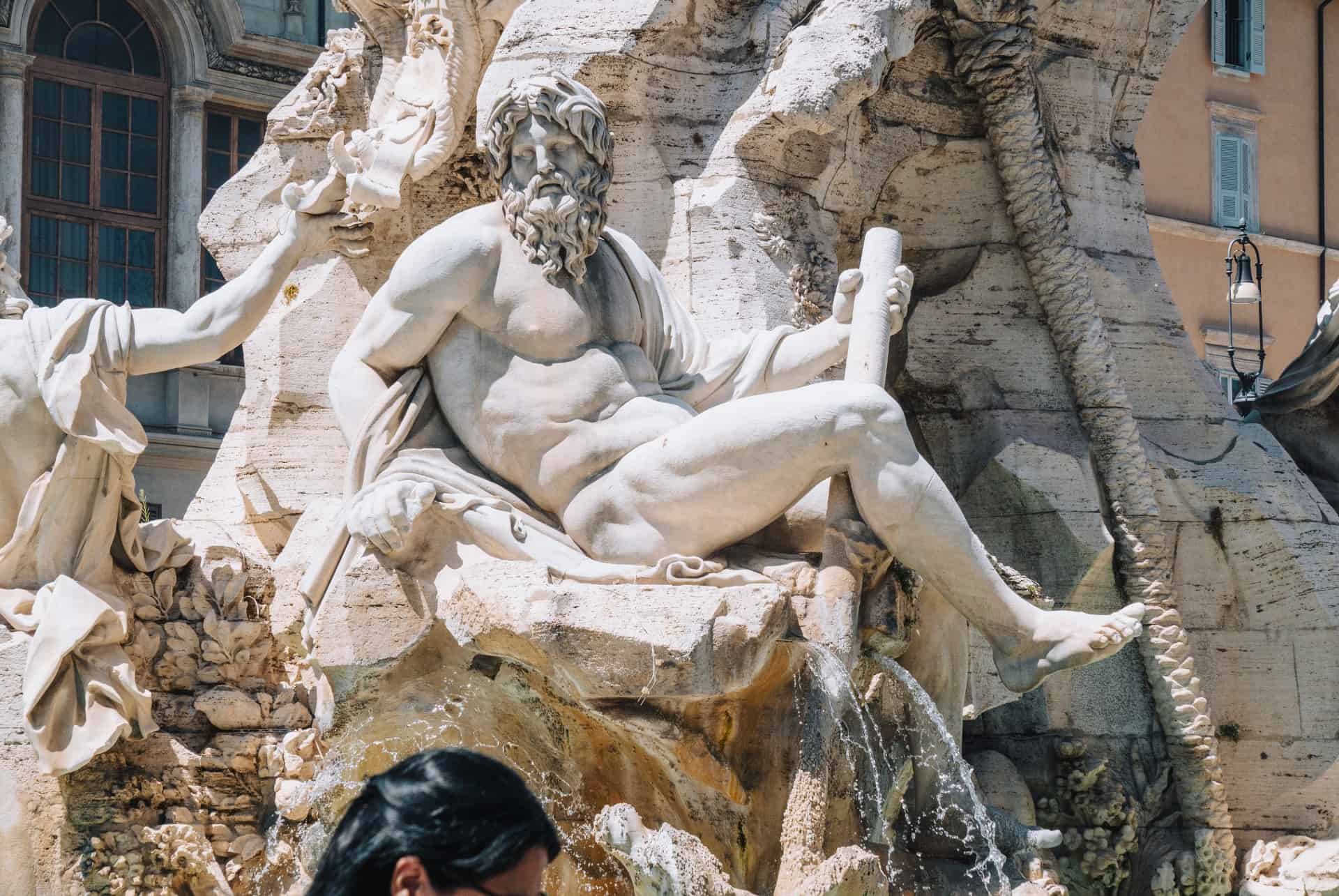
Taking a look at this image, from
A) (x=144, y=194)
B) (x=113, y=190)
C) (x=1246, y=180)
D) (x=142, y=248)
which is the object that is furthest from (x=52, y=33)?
(x=1246, y=180)

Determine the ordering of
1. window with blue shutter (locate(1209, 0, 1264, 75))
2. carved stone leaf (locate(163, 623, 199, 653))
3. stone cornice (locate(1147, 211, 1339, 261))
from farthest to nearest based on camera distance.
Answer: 1. window with blue shutter (locate(1209, 0, 1264, 75))
2. stone cornice (locate(1147, 211, 1339, 261))
3. carved stone leaf (locate(163, 623, 199, 653))

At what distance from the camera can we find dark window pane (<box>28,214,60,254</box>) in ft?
60.2

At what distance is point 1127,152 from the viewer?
10.5 m

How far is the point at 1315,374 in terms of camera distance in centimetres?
1080

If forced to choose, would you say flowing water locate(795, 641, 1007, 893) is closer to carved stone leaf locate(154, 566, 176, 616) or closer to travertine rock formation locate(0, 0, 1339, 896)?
travertine rock formation locate(0, 0, 1339, 896)

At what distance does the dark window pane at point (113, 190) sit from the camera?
18766mm

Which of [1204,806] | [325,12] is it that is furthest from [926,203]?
[325,12]

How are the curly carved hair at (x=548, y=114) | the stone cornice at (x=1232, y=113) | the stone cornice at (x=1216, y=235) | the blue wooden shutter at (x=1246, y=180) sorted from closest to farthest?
the curly carved hair at (x=548, y=114) → the stone cornice at (x=1216, y=235) → the stone cornice at (x=1232, y=113) → the blue wooden shutter at (x=1246, y=180)

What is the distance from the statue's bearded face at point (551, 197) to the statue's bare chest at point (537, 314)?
0.04 meters

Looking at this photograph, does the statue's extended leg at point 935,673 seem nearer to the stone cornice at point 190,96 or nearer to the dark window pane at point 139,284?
the dark window pane at point 139,284

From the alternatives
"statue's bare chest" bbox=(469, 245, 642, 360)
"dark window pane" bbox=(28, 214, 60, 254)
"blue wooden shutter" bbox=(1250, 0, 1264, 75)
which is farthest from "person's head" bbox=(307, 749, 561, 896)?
"blue wooden shutter" bbox=(1250, 0, 1264, 75)

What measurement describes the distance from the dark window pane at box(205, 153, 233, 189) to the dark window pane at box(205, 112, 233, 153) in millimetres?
69

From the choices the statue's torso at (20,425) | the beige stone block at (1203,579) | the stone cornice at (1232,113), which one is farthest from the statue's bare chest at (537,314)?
the stone cornice at (1232,113)

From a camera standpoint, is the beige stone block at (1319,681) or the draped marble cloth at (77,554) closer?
the draped marble cloth at (77,554)
